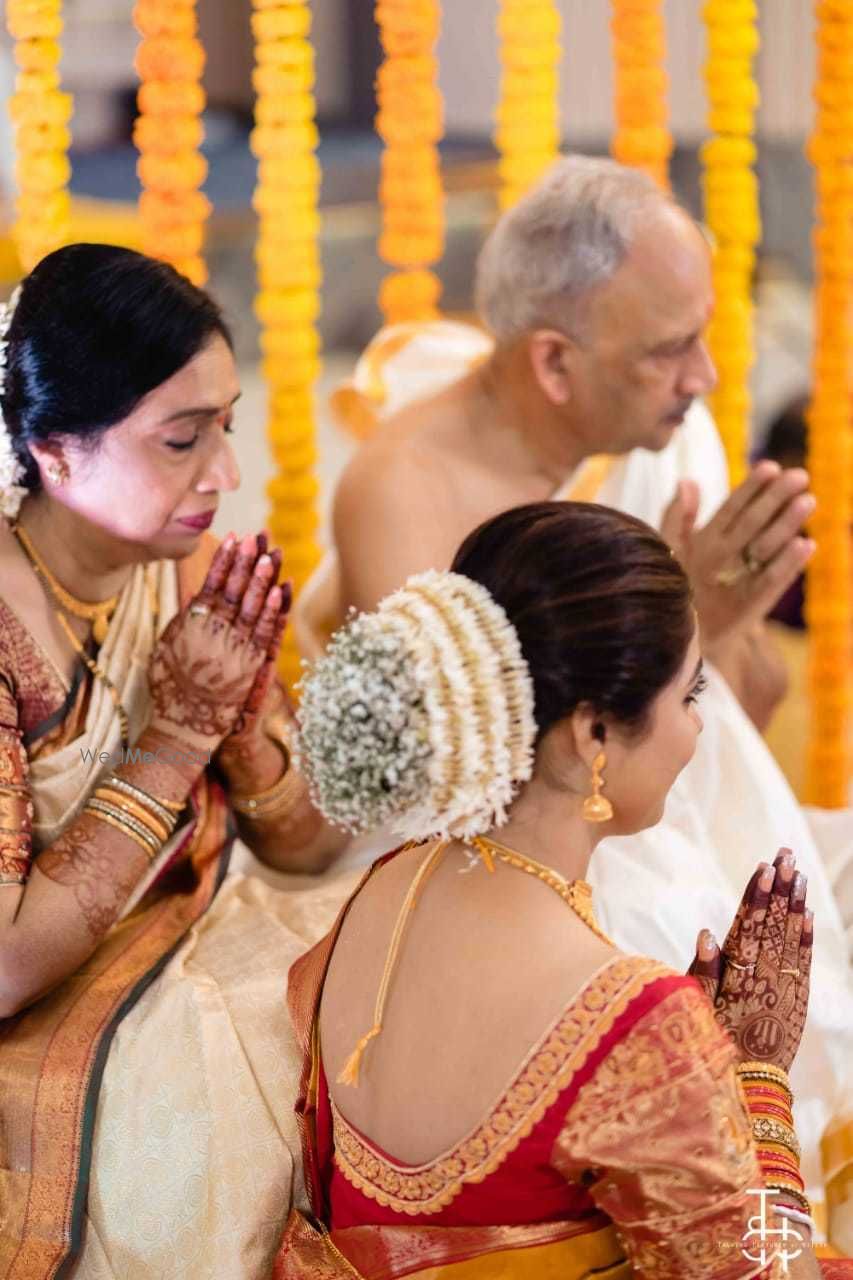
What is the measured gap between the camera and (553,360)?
10.2ft

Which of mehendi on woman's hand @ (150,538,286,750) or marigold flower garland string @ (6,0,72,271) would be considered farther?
marigold flower garland string @ (6,0,72,271)

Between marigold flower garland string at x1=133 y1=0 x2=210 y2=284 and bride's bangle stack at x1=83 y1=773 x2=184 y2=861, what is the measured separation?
1145mm

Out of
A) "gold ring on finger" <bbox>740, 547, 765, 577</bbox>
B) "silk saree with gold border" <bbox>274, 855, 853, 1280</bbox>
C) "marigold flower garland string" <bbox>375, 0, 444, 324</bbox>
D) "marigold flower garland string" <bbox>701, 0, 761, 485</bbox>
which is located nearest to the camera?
"silk saree with gold border" <bbox>274, 855, 853, 1280</bbox>

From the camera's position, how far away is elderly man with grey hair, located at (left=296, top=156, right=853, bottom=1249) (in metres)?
3.02

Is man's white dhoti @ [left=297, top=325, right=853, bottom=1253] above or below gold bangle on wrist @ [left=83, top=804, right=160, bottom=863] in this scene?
below

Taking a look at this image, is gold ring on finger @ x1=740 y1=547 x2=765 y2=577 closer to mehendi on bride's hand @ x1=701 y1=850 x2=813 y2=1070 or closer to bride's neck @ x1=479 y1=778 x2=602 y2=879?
mehendi on bride's hand @ x1=701 y1=850 x2=813 y2=1070

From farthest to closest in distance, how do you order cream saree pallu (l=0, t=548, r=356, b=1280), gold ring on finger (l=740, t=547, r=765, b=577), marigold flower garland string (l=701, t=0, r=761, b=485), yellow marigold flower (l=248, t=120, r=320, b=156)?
marigold flower garland string (l=701, t=0, r=761, b=485) < yellow marigold flower (l=248, t=120, r=320, b=156) < gold ring on finger (l=740, t=547, r=765, b=577) < cream saree pallu (l=0, t=548, r=356, b=1280)

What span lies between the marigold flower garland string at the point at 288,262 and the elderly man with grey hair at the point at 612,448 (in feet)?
1.00

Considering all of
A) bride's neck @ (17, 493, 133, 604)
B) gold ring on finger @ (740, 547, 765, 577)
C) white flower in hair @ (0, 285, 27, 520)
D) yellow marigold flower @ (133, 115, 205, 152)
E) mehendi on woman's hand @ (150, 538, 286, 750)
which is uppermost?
yellow marigold flower @ (133, 115, 205, 152)

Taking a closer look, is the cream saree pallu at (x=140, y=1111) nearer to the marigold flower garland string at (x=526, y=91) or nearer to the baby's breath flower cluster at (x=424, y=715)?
the baby's breath flower cluster at (x=424, y=715)

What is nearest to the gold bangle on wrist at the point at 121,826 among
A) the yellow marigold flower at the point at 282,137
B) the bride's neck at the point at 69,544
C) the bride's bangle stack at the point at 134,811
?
the bride's bangle stack at the point at 134,811

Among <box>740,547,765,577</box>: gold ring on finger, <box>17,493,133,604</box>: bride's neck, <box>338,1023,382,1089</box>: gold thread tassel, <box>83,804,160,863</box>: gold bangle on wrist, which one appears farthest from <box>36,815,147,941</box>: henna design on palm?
<box>740,547,765,577</box>: gold ring on finger

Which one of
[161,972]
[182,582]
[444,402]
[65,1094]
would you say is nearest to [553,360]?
[444,402]

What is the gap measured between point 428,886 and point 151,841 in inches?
22.1
